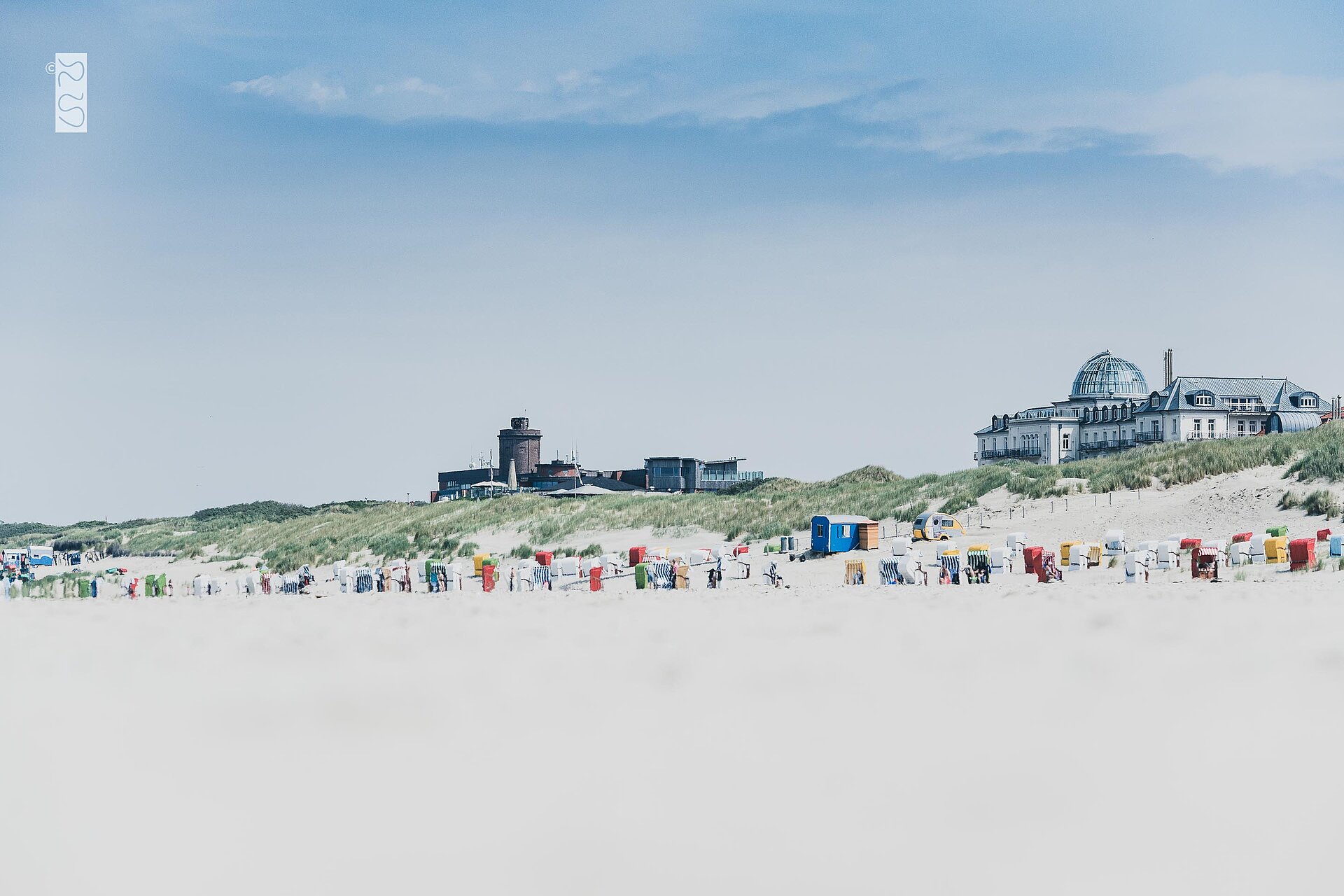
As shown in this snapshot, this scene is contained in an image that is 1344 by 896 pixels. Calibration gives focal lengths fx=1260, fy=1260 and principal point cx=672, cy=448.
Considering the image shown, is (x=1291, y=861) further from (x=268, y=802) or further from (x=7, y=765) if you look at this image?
(x=7, y=765)

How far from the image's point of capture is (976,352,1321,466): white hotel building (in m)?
62.2

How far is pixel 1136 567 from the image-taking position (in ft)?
61.5

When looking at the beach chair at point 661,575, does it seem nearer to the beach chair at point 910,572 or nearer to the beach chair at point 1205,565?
the beach chair at point 910,572

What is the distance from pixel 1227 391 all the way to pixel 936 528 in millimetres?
42786

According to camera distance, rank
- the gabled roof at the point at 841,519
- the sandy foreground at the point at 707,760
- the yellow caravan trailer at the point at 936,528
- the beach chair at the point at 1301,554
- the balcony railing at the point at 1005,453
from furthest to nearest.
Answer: the balcony railing at the point at 1005,453, the yellow caravan trailer at the point at 936,528, the gabled roof at the point at 841,519, the beach chair at the point at 1301,554, the sandy foreground at the point at 707,760

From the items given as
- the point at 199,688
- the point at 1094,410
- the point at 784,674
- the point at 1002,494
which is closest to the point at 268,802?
the point at 199,688

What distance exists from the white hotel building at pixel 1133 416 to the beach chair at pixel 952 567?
41809mm

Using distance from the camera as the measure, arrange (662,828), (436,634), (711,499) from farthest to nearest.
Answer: (711,499)
(436,634)
(662,828)

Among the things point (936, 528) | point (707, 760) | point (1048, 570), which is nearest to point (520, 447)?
point (936, 528)

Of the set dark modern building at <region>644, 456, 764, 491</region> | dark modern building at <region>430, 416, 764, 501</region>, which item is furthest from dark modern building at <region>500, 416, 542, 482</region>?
dark modern building at <region>644, 456, 764, 491</region>

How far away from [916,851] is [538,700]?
14.3ft

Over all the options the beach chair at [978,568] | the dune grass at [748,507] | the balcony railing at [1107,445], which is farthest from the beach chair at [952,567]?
the balcony railing at [1107,445]

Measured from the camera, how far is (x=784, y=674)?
36.0 feet

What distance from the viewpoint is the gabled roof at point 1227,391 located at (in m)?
63.1
